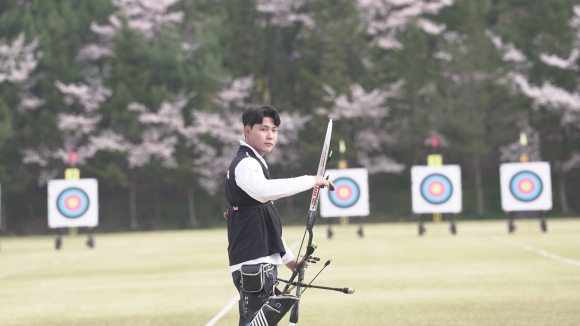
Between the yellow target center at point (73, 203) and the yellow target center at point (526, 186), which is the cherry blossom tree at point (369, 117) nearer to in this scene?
the yellow target center at point (526, 186)

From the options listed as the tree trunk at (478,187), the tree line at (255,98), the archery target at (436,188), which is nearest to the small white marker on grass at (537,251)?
the archery target at (436,188)

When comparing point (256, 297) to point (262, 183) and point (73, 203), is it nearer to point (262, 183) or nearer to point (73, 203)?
point (262, 183)

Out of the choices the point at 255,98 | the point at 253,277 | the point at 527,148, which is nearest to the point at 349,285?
the point at 253,277

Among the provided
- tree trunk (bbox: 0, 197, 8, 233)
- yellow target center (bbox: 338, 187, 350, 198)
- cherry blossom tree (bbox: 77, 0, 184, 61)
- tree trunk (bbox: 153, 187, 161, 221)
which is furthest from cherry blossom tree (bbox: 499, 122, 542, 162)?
tree trunk (bbox: 0, 197, 8, 233)

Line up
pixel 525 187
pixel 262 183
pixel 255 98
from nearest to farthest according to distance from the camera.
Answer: pixel 262 183 → pixel 525 187 → pixel 255 98

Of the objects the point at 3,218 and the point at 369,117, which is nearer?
the point at 3,218

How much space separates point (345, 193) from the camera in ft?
94.4

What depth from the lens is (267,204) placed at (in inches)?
204

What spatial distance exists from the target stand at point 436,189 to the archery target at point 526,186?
4.38 feet

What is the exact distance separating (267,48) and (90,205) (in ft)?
72.6

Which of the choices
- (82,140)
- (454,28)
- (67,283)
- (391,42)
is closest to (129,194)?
(82,140)

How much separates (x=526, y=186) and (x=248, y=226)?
78.9 ft

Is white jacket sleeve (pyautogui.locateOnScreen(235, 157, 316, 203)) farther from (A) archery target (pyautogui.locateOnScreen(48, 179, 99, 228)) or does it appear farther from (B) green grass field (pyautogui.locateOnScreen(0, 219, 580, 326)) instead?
(A) archery target (pyautogui.locateOnScreen(48, 179, 99, 228))

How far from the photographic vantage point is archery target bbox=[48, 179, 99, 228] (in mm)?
26828
